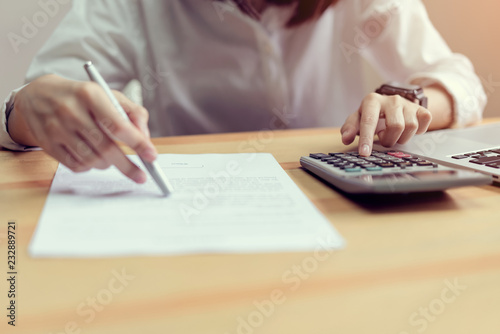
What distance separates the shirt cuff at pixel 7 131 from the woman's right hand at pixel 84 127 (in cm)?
14

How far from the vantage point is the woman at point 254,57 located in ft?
2.34

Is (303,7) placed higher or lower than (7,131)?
higher

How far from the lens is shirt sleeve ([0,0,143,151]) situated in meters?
0.69

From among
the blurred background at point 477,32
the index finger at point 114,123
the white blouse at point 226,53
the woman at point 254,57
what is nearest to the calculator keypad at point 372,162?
the index finger at point 114,123

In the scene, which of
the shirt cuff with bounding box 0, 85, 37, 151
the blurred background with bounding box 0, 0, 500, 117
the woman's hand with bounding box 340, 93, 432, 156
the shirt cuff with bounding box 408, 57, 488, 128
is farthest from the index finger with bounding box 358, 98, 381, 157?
the blurred background with bounding box 0, 0, 500, 117

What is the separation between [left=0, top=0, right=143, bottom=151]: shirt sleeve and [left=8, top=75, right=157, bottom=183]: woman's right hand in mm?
336

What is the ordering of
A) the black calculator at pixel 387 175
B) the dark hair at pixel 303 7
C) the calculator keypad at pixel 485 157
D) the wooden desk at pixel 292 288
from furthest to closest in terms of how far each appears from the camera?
1. the dark hair at pixel 303 7
2. the calculator keypad at pixel 485 157
3. the black calculator at pixel 387 175
4. the wooden desk at pixel 292 288

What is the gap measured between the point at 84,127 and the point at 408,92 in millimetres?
448

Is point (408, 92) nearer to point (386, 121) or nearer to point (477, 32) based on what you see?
point (386, 121)

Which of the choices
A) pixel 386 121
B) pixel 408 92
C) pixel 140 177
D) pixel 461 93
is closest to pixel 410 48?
pixel 461 93

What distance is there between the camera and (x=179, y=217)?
0.84 ft

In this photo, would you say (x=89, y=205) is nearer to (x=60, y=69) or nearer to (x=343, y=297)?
(x=343, y=297)

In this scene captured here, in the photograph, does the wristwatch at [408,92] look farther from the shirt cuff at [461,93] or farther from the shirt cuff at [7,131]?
the shirt cuff at [7,131]

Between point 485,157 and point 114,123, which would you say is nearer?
point 114,123
